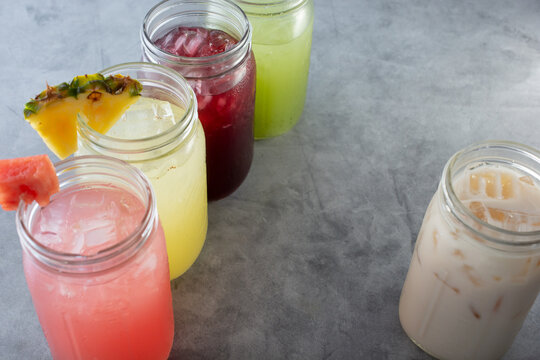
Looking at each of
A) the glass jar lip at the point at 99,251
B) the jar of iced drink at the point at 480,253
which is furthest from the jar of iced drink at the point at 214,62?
the jar of iced drink at the point at 480,253

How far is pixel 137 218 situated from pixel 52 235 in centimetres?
14

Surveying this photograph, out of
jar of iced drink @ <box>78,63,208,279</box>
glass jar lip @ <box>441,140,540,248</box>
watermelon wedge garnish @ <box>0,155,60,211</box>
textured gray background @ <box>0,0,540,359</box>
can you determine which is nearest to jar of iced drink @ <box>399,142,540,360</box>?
glass jar lip @ <box>441,140,540,248</box>

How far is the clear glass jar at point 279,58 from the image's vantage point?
1.54 meters

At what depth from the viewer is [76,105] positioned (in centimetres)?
117

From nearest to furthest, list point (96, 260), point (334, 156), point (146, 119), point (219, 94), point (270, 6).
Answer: point (96, 260), point (146, 119), point (219, 94), point (270, 6), point (334, 156)

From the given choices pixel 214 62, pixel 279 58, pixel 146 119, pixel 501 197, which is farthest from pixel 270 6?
pixel 501 197

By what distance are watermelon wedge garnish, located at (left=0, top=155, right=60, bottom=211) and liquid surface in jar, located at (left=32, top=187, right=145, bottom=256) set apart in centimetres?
7

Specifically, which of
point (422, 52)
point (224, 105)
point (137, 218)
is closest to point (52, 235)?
point (137, 218)

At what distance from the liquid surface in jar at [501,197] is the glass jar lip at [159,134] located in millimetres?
526

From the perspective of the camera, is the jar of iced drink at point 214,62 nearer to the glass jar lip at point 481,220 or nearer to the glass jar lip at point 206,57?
the glass jar lip at point 206,57

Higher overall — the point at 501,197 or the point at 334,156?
the point at 501,197

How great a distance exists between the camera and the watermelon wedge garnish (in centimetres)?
102

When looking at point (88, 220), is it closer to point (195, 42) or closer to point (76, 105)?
point (76, 105)

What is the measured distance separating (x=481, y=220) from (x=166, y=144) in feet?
1.90
